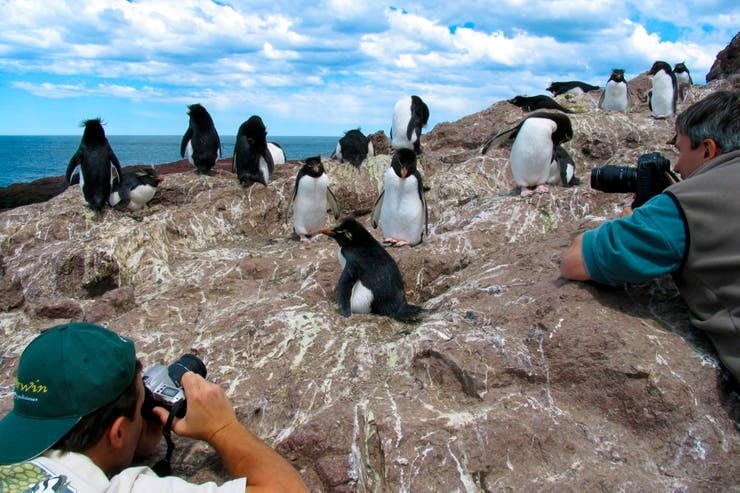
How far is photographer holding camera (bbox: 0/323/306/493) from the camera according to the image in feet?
5.97

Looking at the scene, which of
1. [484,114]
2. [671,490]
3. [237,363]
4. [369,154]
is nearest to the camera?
[671,490]

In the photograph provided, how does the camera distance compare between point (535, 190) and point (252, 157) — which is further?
point (252, 157)

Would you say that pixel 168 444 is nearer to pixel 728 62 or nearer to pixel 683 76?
pixel 683 76

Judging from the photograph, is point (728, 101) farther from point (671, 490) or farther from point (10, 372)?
point (10, 372)

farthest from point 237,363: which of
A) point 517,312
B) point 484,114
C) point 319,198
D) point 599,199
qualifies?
point 484,114

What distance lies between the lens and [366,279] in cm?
548

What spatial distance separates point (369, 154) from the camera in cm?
→ 1223

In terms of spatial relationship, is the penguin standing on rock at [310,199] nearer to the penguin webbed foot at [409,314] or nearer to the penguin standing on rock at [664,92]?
the penguin webbed foot at [409,314]

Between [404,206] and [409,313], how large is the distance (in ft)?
9.18

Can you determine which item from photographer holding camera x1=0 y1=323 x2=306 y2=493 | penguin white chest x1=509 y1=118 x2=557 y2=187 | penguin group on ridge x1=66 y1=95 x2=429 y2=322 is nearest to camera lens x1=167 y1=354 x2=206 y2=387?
photographer holding camera x1=0 y1=323 x2=306 y2=493

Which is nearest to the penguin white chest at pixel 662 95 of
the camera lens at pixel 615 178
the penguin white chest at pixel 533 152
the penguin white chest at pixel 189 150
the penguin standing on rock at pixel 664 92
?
the penguin standing on rock at pixel 664 92

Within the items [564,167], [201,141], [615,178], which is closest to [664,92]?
[564,167]

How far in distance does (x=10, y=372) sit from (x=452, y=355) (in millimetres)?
3967

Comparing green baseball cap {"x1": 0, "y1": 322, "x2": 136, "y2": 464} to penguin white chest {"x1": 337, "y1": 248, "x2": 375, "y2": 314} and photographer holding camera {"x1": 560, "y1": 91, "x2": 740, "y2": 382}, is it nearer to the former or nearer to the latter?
photographer holding camera {"x1": 560, "y1": 91, "x2": 740, "y2": 382}
